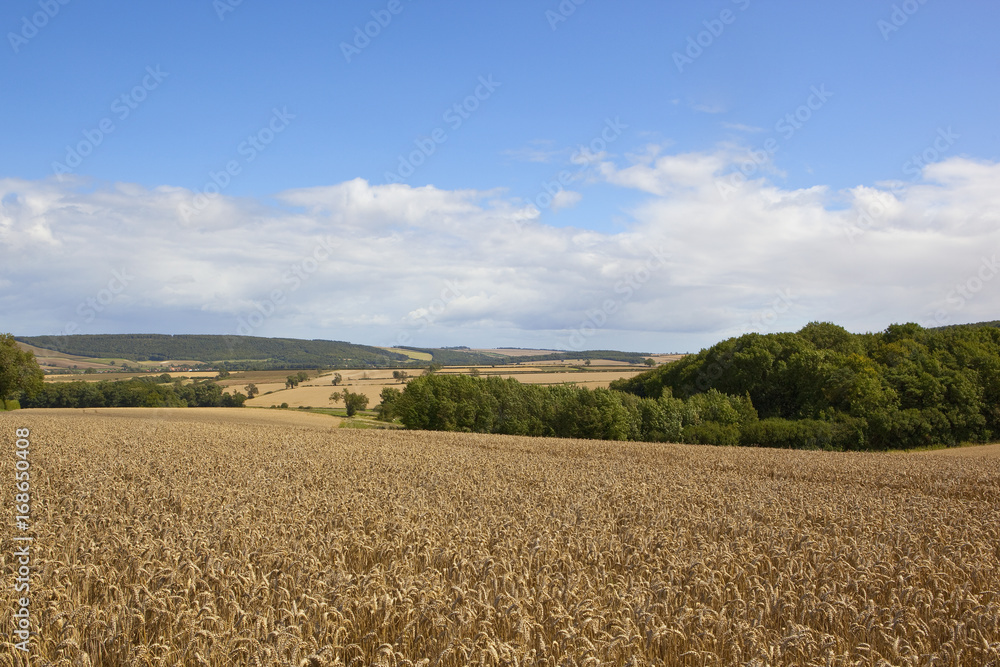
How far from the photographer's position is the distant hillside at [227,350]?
145250mm

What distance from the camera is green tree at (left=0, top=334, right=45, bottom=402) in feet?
185

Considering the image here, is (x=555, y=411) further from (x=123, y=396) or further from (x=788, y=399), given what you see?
(x=123, y=396)

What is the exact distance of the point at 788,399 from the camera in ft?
191

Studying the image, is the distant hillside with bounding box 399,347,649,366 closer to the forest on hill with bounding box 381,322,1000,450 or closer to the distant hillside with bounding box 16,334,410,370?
the distant hillside with bounding box 16,334,410,370

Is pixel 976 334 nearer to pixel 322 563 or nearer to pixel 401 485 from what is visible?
pixel 401 485

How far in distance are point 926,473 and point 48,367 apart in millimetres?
143137

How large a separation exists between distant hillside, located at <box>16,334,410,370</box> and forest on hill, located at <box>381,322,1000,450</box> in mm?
97401

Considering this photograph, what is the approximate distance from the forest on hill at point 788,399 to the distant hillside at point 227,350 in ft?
320

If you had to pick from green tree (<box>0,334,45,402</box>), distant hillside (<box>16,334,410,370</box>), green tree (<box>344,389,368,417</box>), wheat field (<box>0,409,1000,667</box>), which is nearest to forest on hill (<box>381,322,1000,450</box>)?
green tree (<box>344,389,368,417</box>)

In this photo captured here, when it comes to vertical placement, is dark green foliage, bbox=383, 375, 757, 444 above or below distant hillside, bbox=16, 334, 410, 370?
below

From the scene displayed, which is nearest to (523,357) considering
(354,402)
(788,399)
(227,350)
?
(227,350)

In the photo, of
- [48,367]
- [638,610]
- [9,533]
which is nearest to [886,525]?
[638,610]

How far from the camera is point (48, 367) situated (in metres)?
120

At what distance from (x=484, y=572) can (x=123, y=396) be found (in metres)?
87.7
